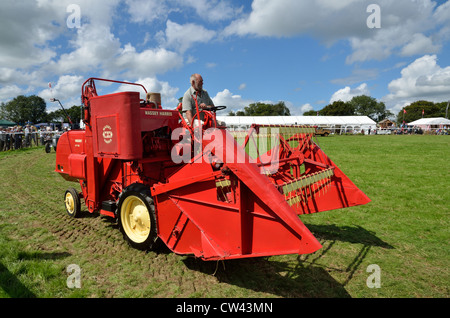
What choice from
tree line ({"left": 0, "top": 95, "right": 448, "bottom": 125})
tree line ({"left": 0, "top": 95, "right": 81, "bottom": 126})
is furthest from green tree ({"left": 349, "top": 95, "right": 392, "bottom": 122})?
tree line ({"left": 0, "top": 95, "right": 81, "bottom": 126})

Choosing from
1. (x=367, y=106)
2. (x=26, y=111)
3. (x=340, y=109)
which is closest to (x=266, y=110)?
(x=340, y=109)

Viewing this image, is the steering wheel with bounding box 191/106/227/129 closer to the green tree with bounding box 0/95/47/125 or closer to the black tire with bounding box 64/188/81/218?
the black tire with bounding box 64/188/81/218

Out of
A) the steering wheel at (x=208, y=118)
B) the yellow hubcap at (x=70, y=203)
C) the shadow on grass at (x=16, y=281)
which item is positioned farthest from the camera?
the yellow hubcap at (x=70, y=203)

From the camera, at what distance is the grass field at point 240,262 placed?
3457 mm

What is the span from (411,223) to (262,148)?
3639 mm

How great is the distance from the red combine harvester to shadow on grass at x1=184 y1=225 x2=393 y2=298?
1.79 ft

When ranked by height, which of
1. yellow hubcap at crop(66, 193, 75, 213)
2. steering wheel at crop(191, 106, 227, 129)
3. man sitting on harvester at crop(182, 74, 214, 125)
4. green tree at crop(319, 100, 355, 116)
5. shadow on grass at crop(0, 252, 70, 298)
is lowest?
shadow on grass at crop(0, 252, 70, 298)

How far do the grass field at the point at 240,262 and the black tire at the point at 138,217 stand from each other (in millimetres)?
213

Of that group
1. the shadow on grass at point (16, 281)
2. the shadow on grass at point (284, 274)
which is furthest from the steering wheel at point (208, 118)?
the shadow on grass at point (16, 281)

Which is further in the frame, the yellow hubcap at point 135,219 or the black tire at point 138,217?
the yellow hubcap at point 135,219

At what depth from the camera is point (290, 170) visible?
17.2 feet

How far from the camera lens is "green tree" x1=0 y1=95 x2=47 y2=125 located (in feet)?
310

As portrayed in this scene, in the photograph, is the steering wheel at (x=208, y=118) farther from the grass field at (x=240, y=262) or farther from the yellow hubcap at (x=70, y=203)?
the yellow hubcap at (x=70, y=203)
